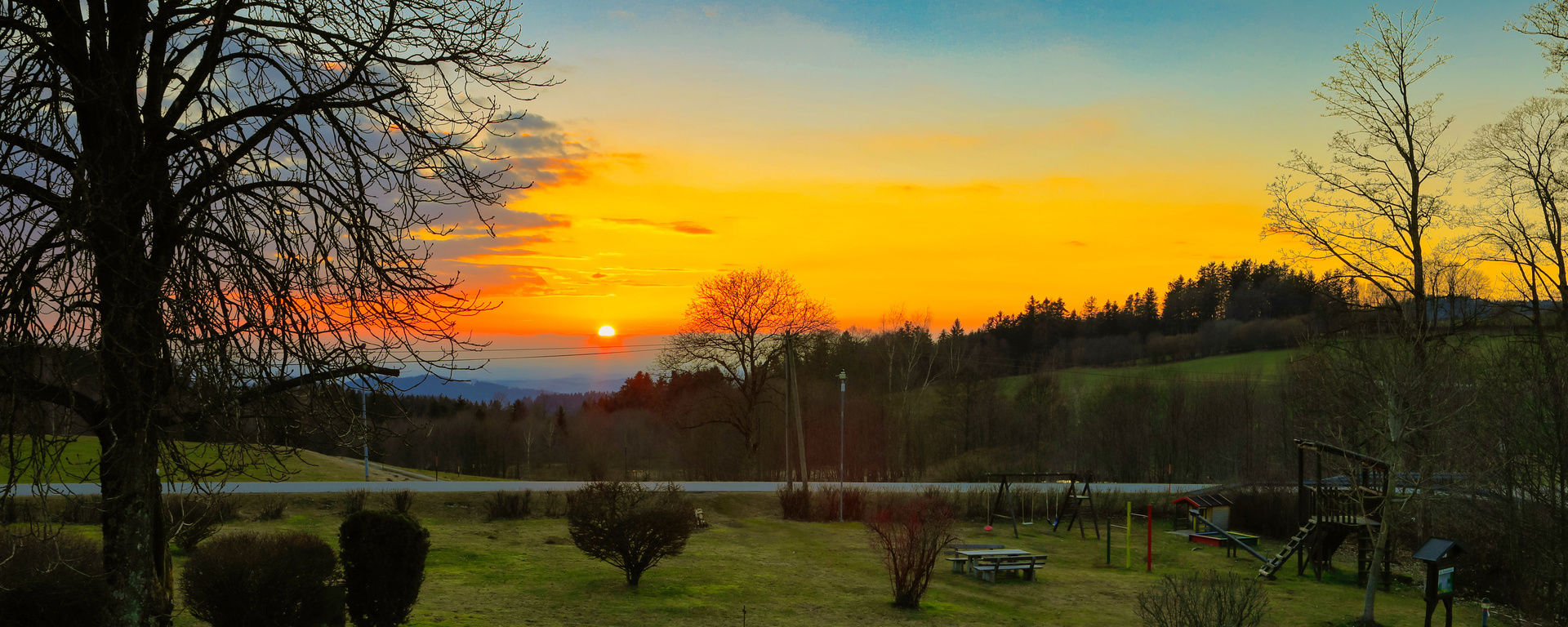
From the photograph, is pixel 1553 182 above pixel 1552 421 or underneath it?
above

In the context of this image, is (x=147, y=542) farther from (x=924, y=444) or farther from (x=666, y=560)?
(x=924, y=444)

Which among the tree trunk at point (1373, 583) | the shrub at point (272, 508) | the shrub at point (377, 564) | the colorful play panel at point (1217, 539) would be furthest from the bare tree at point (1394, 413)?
the shrub at point (272, 508)

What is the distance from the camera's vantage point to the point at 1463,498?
2152 cm

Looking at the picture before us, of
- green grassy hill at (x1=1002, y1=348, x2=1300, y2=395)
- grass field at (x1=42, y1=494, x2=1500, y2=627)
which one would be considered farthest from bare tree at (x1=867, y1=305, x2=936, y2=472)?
grass field at (x1=42, y1=494, x2=1500, y2=627)

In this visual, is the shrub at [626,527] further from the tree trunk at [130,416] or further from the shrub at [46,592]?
the tree trunk at [130,416]

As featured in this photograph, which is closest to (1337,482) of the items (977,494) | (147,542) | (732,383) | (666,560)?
(977,494)

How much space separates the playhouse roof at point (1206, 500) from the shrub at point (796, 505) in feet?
39.6

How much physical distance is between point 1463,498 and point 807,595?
15.8 meters

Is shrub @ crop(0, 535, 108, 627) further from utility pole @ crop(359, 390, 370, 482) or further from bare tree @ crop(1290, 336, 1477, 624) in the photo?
bare tree @ crop(1290, 336, 1477, 624)

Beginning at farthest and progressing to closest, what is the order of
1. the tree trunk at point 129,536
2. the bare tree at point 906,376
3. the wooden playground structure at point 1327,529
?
the bare tree at point 906,376
the wooden playground structure at point 1327,529
the tree trunk at point 129,536

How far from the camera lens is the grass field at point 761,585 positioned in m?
14.5

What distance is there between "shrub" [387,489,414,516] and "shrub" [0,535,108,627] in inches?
662

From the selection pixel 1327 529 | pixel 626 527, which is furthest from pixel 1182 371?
pixel 626 527

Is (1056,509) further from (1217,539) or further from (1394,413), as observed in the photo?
(1394,413)
